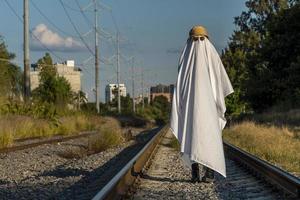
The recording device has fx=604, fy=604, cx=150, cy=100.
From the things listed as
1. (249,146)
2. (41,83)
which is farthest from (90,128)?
(41,83)

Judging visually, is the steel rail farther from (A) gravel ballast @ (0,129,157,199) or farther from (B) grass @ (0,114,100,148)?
(B) grass @ (0,114,100,148)

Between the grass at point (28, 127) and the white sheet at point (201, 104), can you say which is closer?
the white sheet at point (201, 104)

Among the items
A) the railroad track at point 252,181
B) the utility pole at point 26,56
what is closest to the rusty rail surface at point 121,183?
the railroad track at point 252,181

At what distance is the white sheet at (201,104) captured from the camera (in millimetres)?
9406

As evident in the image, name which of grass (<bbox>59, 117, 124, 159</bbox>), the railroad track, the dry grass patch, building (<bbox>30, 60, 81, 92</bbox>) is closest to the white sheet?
the railroad track

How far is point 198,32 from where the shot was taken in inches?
376

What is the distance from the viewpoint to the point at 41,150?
20469mm

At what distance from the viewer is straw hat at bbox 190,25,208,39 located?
956 centimetres

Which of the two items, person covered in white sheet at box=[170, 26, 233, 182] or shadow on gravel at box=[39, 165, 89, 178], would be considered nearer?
person covered in white sheet at box=[170, 26, 233, 182]

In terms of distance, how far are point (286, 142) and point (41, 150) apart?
319 inches

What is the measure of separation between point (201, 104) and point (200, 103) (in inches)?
0.9

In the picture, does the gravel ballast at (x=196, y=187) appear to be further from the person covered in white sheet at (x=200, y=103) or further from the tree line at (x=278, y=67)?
the tree line at (x=278, y=67)

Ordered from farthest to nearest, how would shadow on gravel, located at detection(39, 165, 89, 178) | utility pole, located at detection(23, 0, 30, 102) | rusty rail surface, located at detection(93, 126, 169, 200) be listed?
utility pole, located at detection(23, 0, 30, 102), shadow on gravel, located at detection(39, 165, 89, 178), rusty rail surface, located at detection(93, 126, 169, 200)

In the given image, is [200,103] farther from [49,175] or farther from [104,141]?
[104,141]
